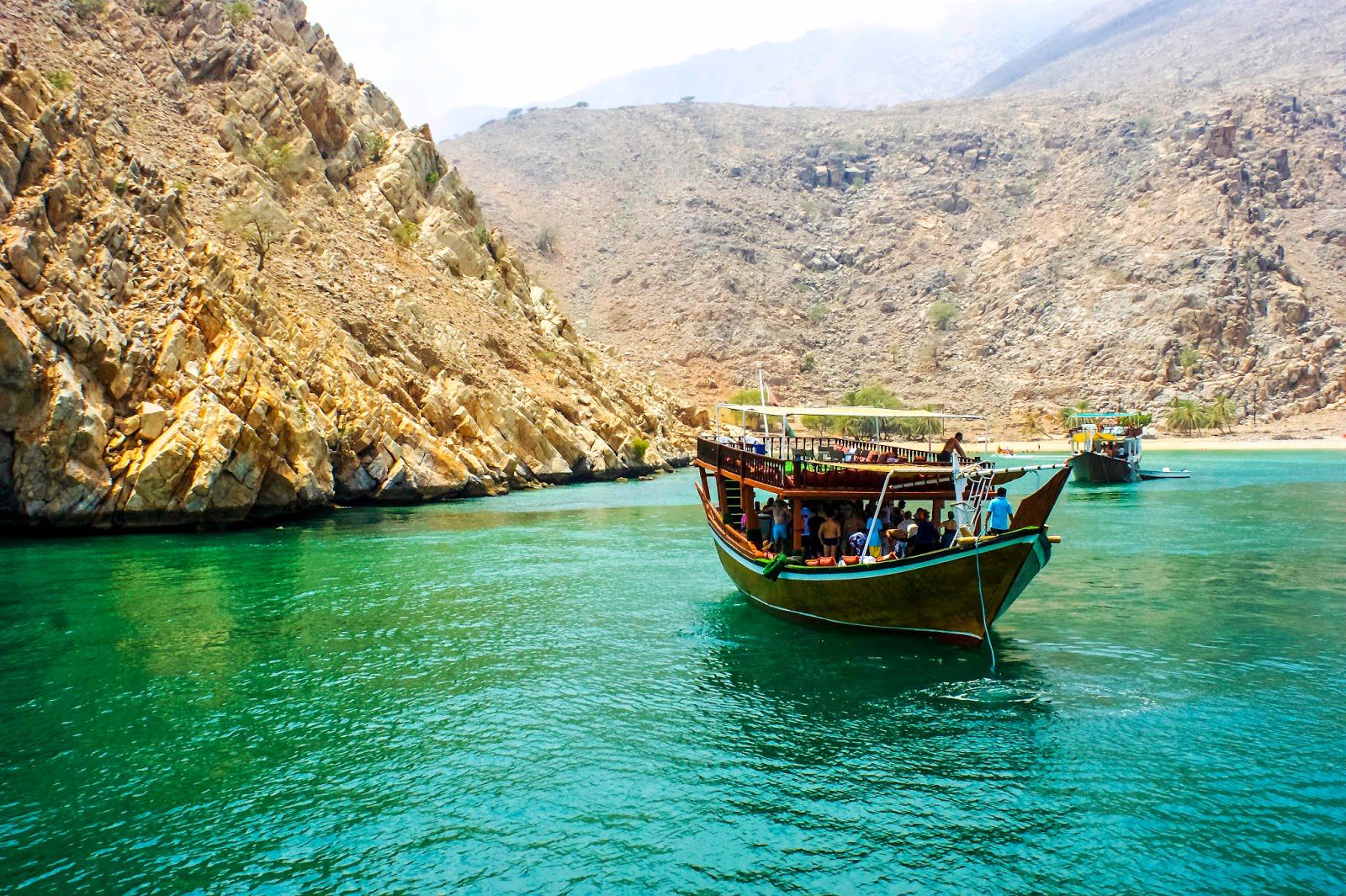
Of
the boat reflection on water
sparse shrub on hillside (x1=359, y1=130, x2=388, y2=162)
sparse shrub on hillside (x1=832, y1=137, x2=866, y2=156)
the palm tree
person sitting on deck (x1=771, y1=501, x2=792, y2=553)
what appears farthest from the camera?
sparse shrub on hillside (x1=832, y1=137, x2=866, y2=156)

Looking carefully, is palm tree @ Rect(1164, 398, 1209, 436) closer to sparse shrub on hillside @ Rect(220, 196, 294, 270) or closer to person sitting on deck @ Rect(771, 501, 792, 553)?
sparse shrub on hillside @ Rect(220, 196, 294, 270)

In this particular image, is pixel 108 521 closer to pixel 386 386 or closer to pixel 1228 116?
pixel 386 386

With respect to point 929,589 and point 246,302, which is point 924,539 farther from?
point 246,302

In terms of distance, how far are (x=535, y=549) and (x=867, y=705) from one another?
18854 millimetres

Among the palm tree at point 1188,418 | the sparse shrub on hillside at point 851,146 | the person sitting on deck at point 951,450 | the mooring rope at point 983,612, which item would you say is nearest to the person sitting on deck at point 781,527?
the person sitting on deck at point 951,450

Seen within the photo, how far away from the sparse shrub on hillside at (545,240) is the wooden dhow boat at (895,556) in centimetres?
11727

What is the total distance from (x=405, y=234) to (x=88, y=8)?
73.1ft

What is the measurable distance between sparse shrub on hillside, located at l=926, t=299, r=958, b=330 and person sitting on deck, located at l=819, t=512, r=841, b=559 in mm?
104332

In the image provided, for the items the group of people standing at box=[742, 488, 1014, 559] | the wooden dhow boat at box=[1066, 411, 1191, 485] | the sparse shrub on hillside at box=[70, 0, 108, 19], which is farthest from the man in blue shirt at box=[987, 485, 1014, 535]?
the sparse shrub on hillside at box=[70, 0, 108, 19]

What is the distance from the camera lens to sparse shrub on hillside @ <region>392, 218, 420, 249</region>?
62.9 m

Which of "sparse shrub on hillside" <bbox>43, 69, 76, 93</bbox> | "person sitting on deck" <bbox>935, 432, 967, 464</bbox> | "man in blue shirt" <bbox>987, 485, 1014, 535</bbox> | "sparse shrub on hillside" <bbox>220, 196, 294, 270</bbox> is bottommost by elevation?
"man in blue shirt" <bbox>987, 485, 1014, 535</bbox>

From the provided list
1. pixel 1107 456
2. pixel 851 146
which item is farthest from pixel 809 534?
pixel 851 146

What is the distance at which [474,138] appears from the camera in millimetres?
171625

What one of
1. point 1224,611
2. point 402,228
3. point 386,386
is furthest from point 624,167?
point 1224,611
